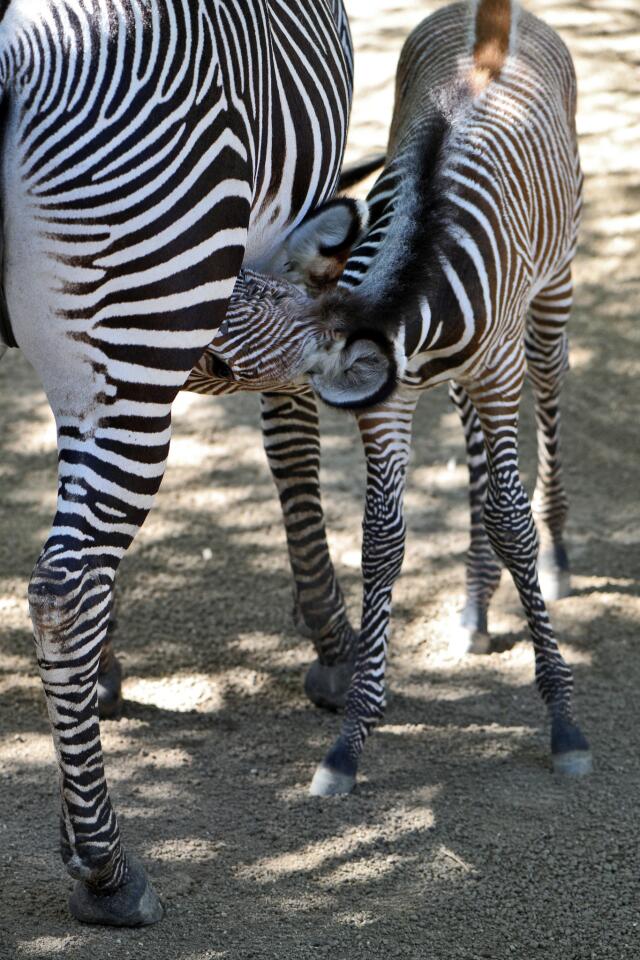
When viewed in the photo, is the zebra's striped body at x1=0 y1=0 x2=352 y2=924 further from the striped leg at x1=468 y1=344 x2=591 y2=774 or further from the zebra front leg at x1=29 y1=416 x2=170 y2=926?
the striped leg at x1=468 y1=344 x2=591 y2=774

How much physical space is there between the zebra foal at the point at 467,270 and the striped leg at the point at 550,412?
42 centimetres

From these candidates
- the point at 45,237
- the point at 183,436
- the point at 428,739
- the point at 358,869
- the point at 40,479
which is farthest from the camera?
the point at 183,436

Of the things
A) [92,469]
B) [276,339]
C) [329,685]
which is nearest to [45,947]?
[92,469]

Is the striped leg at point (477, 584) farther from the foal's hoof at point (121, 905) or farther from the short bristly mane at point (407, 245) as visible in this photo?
the foal's hoof at point (121, 905)

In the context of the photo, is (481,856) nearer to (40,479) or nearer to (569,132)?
(569,132)

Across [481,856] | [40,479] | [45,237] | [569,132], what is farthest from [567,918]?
[40,479]

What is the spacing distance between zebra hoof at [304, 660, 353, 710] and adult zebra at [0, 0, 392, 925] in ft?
5.55

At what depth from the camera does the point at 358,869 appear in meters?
4.16

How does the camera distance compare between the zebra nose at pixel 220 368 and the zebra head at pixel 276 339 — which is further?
the zebra nose at pixel 220 368

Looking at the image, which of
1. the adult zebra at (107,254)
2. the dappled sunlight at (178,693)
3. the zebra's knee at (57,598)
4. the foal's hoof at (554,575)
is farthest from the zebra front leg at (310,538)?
the zebra's knee at (57,598)

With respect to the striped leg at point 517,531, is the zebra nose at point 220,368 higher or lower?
higher

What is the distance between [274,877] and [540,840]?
1.00 m

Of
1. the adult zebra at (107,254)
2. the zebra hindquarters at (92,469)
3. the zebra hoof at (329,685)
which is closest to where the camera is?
the adult zebra at (107,254)

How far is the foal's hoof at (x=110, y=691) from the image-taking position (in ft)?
17.0
